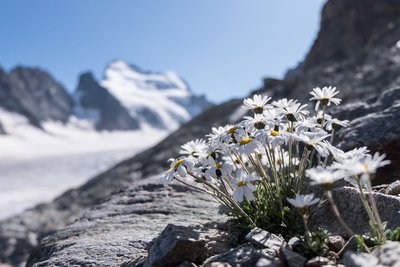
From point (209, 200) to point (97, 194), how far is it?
30.7 meters

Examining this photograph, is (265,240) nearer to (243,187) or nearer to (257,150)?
(243,187)

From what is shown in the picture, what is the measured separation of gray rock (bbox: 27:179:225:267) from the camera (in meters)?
5.16

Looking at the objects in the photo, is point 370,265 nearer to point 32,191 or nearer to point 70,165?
point 32,191

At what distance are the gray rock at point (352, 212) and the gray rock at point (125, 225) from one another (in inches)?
60.2

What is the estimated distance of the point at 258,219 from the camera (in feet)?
15.3

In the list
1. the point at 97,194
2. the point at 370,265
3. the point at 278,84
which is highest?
the point at 278,84

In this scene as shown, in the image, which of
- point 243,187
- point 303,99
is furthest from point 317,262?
point 303,99

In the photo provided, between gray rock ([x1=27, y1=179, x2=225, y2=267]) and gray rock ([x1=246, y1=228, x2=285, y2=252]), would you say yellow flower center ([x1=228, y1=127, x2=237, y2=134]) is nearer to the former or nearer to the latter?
gray rock ([x1=246, y1=228, x2=285, y2=252])

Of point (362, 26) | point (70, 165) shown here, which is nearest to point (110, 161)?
point (70, 165)

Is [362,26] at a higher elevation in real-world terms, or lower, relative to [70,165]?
lower

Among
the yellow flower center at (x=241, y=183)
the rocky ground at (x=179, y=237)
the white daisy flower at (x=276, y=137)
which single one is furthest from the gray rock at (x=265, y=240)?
the white daisy flower at (x=276, y=137)

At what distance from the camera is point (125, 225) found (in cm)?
637

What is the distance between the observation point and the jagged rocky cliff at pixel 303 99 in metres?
6.41

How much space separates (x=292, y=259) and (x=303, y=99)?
19943mm
